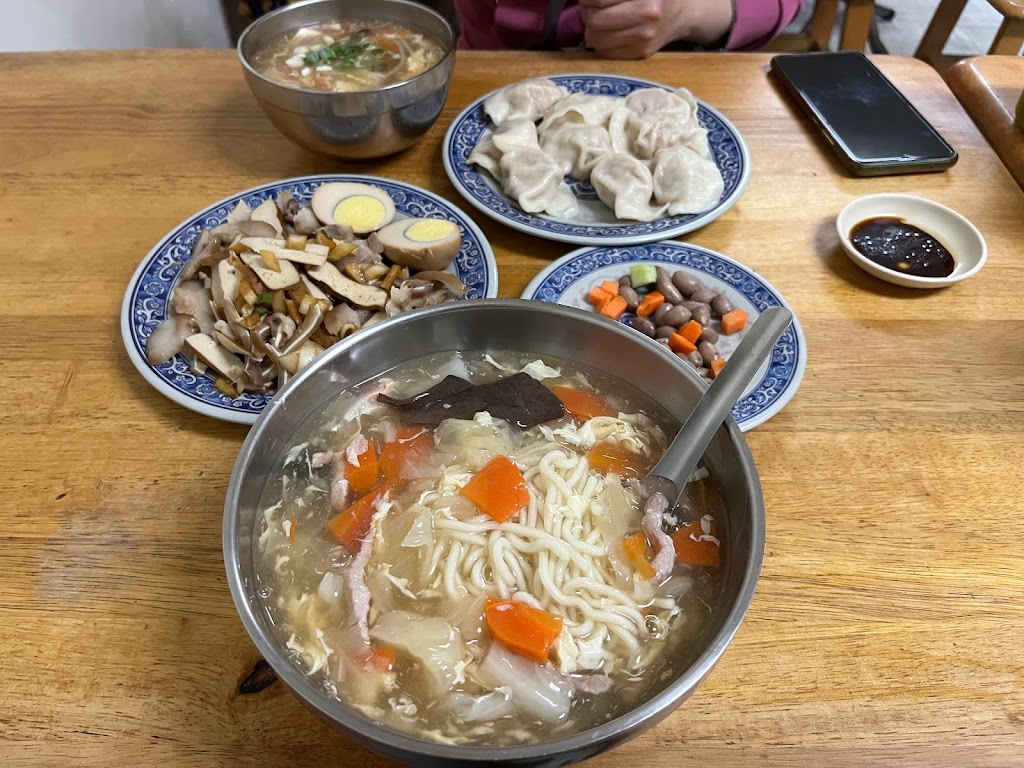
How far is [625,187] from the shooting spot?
2146mm

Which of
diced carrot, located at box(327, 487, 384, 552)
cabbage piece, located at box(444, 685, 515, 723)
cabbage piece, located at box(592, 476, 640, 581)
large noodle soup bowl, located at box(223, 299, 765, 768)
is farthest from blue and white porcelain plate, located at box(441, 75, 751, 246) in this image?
cabbage piece, located at box(444, 685, 515, 723)

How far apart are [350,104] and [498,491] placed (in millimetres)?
1346

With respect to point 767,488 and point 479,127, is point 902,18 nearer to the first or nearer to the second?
point 479,127

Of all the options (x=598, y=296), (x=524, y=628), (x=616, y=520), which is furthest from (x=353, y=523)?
(x=598, y=296)

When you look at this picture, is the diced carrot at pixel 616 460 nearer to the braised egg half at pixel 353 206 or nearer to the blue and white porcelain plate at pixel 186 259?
the blue and white porcelain plate at pixel 186 259

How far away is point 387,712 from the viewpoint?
100 centimetres

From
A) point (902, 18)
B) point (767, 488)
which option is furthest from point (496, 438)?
point (902, 18)

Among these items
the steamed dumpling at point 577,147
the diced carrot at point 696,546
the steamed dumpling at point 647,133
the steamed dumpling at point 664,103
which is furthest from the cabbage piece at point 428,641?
the steamed dumpling at point 664,103

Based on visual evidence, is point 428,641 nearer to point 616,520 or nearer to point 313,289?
point 616,520

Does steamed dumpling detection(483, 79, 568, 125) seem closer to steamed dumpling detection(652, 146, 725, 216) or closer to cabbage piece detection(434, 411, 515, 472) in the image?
steamed dumpling detection(652, 146, 725, 216)

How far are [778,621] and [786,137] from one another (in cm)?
184

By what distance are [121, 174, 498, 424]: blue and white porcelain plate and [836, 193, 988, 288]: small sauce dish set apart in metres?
1.06

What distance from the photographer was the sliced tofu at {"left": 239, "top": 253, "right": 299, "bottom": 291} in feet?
5.54

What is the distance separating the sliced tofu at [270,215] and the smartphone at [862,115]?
5.95ft
